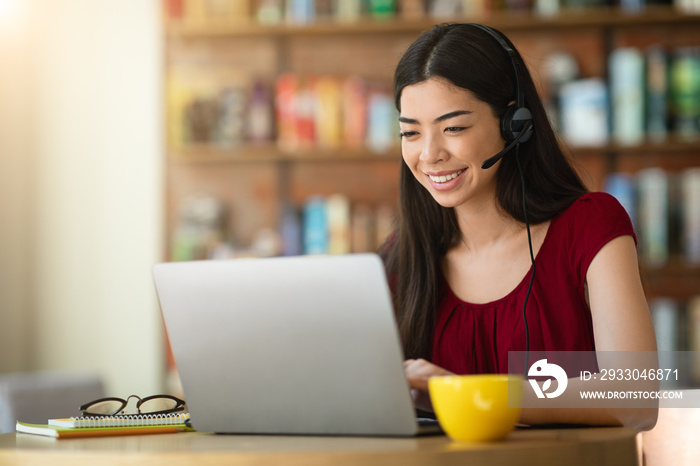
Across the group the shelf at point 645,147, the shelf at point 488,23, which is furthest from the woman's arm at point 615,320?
the shelf at point 488,23

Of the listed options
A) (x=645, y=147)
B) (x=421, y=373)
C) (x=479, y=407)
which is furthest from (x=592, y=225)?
(x=645, y=147)

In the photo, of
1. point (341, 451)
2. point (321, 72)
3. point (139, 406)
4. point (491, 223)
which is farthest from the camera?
point (321, 72)

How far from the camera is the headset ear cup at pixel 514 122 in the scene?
1338mm

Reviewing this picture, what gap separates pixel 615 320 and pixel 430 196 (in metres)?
0.49

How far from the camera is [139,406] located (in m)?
1.07

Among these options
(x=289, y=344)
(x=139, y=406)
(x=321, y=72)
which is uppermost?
(x=321, y=72)

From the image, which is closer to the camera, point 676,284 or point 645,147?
point 645,147

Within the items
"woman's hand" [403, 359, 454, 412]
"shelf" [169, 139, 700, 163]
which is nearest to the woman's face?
"woman's hand" [403, 359, 454, 412]

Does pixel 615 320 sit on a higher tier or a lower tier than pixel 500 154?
lower

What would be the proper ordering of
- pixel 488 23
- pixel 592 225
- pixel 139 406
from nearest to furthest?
pixel 139 406 → pixel 592 225 → pixel 488 23

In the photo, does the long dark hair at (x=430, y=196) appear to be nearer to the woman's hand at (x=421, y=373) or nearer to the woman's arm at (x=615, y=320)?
the woman's arm at (x=615, y=320)

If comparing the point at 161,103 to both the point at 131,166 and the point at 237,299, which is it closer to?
the point at 131,166

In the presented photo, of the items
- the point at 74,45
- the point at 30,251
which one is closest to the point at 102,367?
the point at 30,251

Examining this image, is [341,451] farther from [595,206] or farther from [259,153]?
[259,153]
